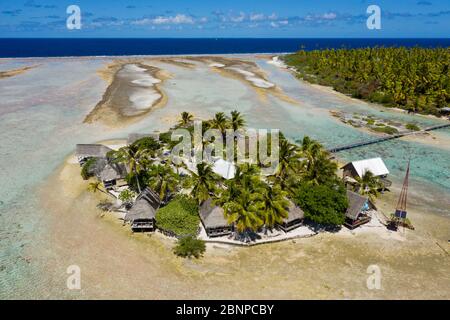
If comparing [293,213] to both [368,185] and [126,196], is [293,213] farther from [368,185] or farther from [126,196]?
[126,196]

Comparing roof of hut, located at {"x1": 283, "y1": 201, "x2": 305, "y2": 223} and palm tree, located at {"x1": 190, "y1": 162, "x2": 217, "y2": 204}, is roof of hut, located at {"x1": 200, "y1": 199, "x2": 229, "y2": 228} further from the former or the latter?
roof of hut, located at {"x1": 283, "y1": 201, "x2": 305, "y2": 223}

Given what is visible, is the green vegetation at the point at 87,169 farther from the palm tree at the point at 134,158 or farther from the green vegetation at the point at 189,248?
the green vegetation at the point at 189,248

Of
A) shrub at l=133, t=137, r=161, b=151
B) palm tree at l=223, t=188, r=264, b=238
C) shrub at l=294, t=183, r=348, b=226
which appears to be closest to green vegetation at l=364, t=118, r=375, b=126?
shrub at l=294, t=183, r=348, b=226

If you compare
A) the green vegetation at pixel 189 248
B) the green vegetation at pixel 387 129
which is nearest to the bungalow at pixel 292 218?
the green vegetation at pixel 189 248

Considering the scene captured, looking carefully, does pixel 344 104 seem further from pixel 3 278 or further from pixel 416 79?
pixel 3 278

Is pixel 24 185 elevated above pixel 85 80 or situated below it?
below

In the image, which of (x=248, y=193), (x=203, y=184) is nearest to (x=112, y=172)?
(x=203, y=184)
